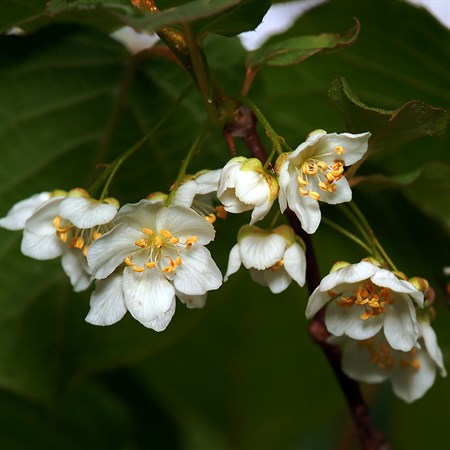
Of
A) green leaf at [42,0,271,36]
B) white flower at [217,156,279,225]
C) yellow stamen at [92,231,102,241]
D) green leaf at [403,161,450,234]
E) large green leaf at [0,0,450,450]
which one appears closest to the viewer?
green leaf at [42,0,271,36]

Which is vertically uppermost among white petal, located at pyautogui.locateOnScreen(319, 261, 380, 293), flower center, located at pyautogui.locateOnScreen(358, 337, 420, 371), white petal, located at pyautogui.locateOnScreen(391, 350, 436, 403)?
white petal, located at pyautogui.locateOnScreen(319, 261, 380, 293)

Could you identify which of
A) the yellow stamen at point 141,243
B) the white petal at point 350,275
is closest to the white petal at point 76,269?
the yellow stamen at point 141,243

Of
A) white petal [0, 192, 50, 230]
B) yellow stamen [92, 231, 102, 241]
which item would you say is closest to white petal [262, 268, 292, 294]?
yellow stamen [92, 231, 102, 241]

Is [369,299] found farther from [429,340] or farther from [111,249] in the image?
[111,249]

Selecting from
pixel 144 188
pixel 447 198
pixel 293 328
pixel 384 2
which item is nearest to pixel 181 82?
pixel 144 188

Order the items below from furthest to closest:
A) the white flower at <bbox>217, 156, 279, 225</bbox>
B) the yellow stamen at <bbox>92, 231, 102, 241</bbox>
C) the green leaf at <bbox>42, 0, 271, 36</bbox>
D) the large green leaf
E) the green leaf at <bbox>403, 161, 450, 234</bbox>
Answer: the large green leaf < the green leaf at <bbox>403, 161, 450, 234</bbox> < the yellow stamen at <bbox>92, 231, 102, 241</bbox> < the white flower at <bbox>217, 156, 279, 225</bbox> < the green leaf at <bbox>42, 0, 271, 36</bbox>

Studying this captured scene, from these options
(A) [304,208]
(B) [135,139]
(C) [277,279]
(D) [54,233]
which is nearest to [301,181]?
(A) [304,208]

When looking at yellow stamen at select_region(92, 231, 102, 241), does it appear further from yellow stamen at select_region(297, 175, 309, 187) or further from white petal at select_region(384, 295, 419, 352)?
white petal at select_region(384, 295, 419, 352)
